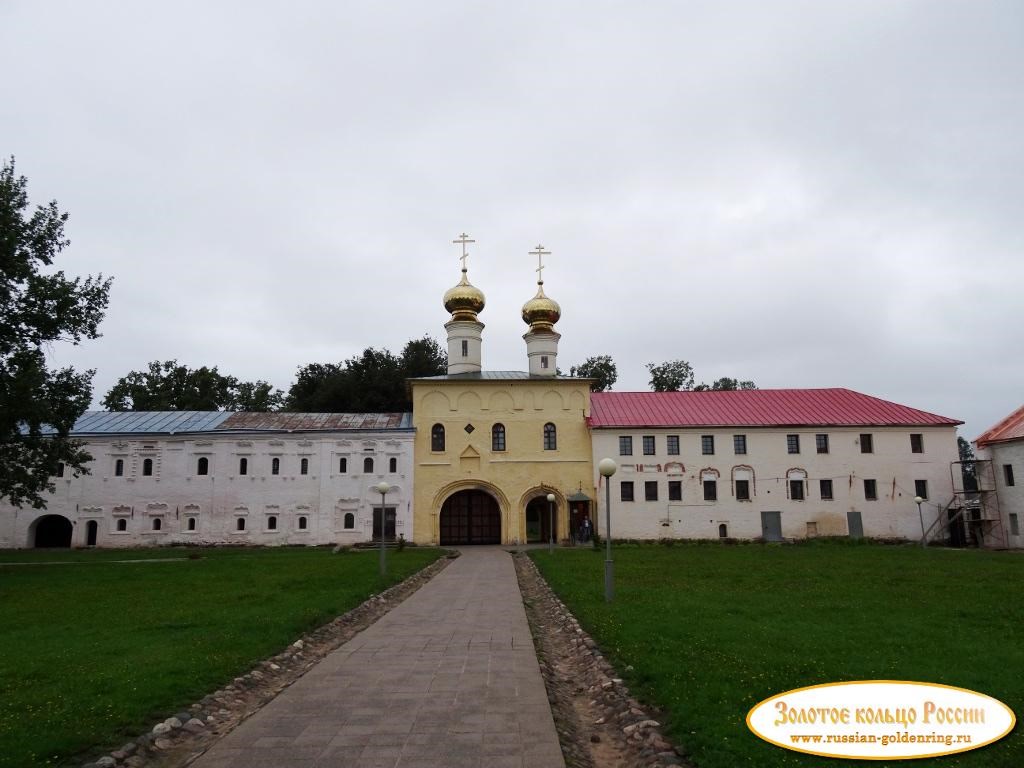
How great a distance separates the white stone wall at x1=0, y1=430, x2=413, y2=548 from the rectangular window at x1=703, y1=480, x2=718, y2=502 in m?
14.9

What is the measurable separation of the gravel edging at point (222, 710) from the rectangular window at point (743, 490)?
27833mm

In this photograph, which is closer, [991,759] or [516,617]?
[991,759]

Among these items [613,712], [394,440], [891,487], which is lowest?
[613,712]

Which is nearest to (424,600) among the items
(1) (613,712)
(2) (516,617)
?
(2) (516,617)

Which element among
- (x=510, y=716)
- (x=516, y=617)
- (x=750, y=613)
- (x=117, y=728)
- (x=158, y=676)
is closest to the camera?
(x=117, y=728)

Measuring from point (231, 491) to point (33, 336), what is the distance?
647 inches

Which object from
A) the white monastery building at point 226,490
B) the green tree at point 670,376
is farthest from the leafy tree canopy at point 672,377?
the white monastery building at point 226,490

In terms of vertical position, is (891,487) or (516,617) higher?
(891,487)

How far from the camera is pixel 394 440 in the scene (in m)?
36.7

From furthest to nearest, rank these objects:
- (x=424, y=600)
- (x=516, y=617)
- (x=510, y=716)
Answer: (x=424, y=600), (x=516, y=617), (x=510, y=716)

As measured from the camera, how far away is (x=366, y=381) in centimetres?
5094

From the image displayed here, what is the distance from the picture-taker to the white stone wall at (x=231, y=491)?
1401 inches

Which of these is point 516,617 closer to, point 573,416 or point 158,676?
point 158,676

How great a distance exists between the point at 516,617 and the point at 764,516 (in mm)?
26359
